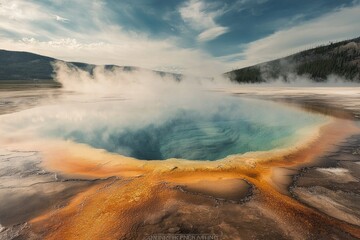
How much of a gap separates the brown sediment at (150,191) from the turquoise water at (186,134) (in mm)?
1558

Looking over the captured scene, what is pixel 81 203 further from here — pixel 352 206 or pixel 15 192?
pixel 352 206

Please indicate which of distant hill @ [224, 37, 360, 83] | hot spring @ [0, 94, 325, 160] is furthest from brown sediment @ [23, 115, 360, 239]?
distant hill @ [224, 37, 360, 83]

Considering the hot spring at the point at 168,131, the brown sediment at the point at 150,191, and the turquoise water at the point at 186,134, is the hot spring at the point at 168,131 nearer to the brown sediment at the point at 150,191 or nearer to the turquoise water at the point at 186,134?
Answer: the turquoise water at the point at 186,134

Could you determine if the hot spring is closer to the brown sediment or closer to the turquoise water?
the turquoise water

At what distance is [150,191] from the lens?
5184 millimetres

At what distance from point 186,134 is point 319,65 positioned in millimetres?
89639

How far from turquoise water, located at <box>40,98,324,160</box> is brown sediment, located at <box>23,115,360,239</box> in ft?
5.11

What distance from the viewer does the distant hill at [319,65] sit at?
7412cm

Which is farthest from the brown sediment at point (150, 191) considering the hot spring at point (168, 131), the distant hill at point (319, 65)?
the distant hill at point (319, 65)

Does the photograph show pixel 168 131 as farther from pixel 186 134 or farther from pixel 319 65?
pixel 319 65

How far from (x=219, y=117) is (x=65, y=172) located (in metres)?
11.8

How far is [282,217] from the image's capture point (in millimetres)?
4148

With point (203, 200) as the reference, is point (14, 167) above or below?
above

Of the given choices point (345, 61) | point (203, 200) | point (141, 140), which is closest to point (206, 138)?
point (141, 140)
